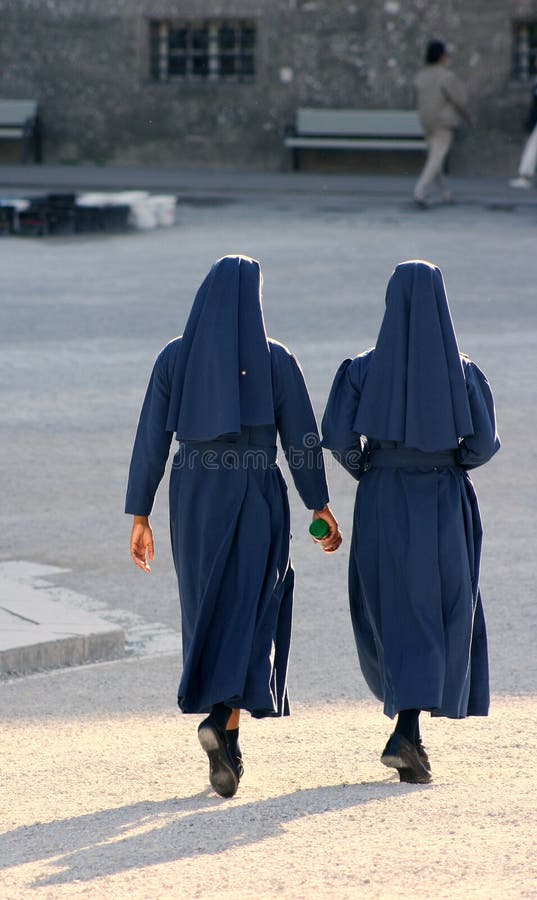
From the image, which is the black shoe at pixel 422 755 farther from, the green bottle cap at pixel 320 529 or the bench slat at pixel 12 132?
the bench slat at pixel 12 132

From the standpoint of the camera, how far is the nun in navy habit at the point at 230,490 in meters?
4.50

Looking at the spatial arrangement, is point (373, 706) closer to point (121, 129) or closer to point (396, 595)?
point (396, 595)

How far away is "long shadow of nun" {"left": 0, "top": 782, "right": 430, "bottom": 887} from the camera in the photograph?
147 inches

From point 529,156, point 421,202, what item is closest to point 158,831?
point 421,202

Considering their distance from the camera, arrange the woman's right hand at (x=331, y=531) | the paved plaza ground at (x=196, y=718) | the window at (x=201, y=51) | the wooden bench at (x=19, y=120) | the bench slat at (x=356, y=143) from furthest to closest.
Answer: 1. the wooden bench at (x=19, y=120)
2. the window at (x=201, y=51)
3. the bench slat at (x=356, y=143)
4. the woman's right hand at (x=331, y=531)
5. the paved plaza ground at (x=196, y=718)

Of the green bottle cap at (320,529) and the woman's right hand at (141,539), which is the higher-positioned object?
the green bottle cap at (320,529)

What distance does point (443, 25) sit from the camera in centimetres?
2831

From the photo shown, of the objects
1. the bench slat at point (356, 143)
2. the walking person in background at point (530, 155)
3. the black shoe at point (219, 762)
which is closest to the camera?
the black shoe at point (219, 762)

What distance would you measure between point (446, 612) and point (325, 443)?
2.05ft

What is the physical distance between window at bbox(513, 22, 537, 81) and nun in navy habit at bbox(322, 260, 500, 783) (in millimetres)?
25361

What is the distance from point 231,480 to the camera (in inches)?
181

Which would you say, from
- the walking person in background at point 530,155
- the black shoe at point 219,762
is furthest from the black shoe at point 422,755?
the walking person in background at point 530,155

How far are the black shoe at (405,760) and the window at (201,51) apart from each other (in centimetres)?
2638

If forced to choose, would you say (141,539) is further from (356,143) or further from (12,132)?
(12,132)
